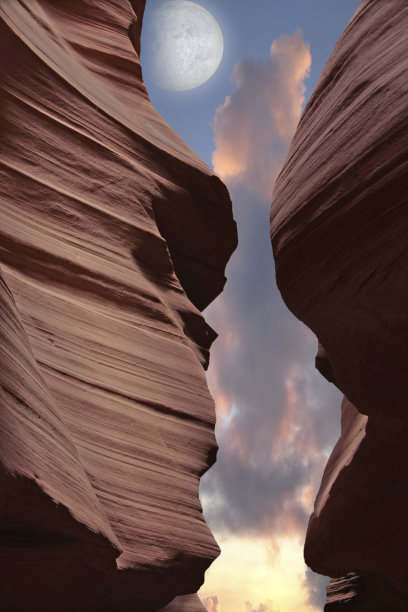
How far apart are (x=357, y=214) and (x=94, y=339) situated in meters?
2.07

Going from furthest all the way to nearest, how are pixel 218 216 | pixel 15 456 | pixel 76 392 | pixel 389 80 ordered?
pixel 218 216
pixel 76 392
pixel 389 80
pixel 15 456

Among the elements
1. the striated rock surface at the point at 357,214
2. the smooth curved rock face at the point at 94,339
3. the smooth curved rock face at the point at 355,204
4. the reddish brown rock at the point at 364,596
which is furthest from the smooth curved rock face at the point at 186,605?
the smooth curved rock face at the point at 355,204

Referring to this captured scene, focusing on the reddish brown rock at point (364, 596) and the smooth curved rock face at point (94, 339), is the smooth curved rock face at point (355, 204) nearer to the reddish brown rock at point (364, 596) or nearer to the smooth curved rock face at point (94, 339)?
the smooth curved rock face at point (94, 339)

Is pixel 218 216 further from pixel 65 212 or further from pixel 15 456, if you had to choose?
pixel 15 456

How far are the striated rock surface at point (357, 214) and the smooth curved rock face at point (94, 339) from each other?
123cm

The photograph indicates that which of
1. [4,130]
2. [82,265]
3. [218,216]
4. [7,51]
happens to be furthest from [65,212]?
[218,216]

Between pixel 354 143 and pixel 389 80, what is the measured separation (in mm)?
249

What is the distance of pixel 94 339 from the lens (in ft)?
12.8

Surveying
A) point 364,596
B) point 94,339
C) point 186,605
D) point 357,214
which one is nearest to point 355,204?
point 357,214

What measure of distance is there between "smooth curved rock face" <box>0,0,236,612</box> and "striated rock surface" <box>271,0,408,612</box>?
1.23 metres

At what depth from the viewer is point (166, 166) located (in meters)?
5.16

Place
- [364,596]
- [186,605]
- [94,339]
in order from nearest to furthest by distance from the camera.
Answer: [94,339] < [186,605] < [364,596]

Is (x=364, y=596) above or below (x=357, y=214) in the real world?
below

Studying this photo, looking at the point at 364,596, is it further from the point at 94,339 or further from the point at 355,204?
the point at 355,204
